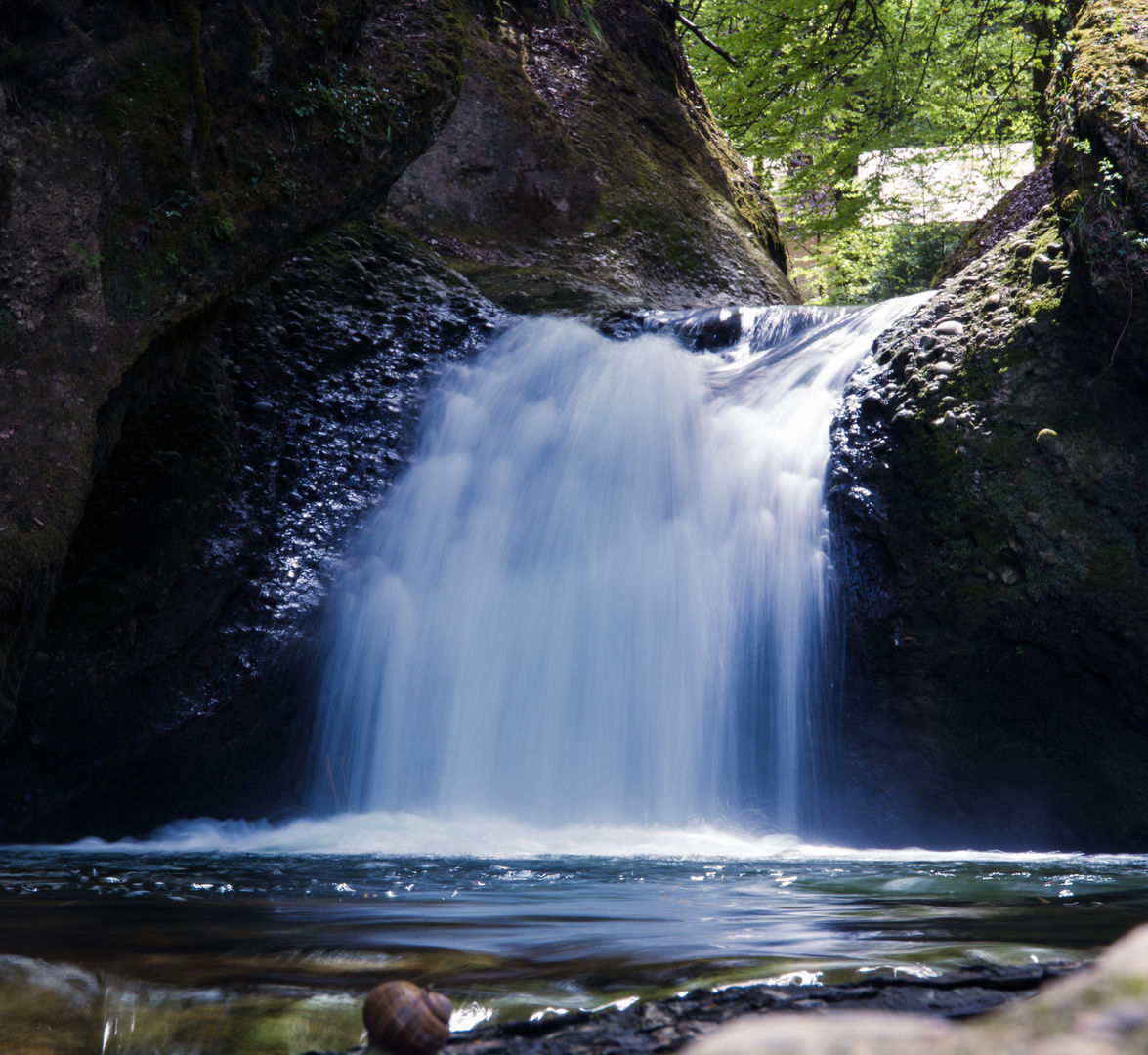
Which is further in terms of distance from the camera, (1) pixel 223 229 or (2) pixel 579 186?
(2) pixel 579 186

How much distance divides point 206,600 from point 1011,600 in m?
4.89

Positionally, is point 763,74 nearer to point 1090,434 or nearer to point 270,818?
point 1090,434

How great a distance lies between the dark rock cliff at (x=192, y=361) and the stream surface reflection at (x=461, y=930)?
1038mm

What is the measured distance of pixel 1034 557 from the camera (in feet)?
18.1

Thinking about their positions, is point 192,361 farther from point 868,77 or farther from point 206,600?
point 868,77

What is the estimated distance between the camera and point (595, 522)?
674 cm

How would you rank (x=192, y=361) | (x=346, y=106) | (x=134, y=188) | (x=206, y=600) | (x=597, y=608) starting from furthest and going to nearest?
(x=597, y=608)
(x=192, y=361)
(x=206, y=600)
(x=346, y=106)
(x=134, y=188)

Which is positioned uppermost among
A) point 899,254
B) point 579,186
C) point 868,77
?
point 868,77

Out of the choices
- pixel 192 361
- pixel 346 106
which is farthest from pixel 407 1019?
pixel 192 361

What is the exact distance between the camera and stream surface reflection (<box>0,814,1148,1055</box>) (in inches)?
70.5

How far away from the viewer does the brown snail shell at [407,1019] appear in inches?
61.1

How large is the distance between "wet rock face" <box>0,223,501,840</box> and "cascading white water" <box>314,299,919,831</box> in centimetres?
32

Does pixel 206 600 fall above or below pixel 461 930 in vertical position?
above

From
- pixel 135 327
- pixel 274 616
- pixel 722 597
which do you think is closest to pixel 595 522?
pixel 722 597
